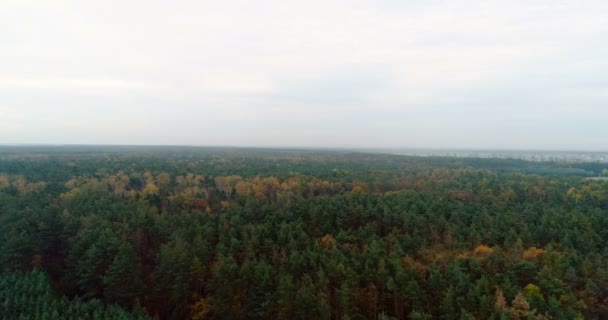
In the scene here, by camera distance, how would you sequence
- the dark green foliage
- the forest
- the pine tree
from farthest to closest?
the pine tree, the forest, the dark green foliage

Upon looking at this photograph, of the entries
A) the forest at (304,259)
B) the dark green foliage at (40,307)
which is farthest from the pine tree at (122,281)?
the dark green foliage at (40,307)

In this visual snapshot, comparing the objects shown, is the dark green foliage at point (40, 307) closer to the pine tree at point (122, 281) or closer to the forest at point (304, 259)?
the forest at point (304, 259)

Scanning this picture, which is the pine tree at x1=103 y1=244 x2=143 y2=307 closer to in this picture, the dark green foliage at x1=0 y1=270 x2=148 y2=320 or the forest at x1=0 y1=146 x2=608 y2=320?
the forest at x1=0 y1=146 x2=608 y2=320

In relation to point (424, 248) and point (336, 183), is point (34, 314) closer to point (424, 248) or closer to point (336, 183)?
point (424, 248)

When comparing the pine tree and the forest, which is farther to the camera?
the pine tree

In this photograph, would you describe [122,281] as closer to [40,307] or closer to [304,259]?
[40,307]

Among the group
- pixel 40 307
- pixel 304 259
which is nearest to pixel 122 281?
pixel 40 307

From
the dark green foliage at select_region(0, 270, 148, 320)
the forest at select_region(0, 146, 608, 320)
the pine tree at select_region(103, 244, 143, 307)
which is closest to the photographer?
the dark green foliage at select_region(0, 270, 148, 320)

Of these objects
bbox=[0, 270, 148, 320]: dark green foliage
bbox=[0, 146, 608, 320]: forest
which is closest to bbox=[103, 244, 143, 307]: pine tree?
bbox=[0, 146, 608, 320]: forest

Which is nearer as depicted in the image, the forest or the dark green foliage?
the dark green foliage

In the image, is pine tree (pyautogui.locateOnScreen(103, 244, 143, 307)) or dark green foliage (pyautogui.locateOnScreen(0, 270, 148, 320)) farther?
pine tree (pyautogui.locateOnScreen(103, 244, 143, 307))

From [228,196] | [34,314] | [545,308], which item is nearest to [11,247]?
[34,314]
